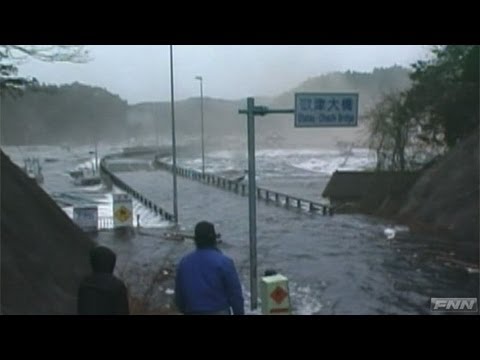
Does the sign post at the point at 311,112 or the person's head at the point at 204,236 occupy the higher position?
the sign post at the point at 311,112

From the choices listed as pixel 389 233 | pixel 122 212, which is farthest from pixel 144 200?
pixel 389 233

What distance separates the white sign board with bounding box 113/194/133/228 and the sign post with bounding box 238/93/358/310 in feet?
50.4

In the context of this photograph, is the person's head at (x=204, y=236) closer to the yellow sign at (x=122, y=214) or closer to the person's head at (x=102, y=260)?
the person's head at (x=102, y=260)

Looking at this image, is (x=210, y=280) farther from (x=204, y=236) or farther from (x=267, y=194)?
(x=267, y=194)

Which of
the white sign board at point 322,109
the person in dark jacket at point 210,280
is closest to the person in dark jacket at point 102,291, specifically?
the person in dark jacket at point 210,280

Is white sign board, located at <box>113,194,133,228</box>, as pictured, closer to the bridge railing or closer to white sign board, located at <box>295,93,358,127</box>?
the bridge railing

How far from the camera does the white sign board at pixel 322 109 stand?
6.18 metres

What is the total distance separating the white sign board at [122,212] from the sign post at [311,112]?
15362 millimetres

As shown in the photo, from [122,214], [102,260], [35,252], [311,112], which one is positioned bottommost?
[122,214]

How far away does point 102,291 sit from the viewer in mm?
3717

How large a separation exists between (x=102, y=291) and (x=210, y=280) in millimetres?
612

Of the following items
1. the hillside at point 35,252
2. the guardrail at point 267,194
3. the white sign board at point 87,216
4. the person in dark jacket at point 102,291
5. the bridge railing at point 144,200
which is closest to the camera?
the person in dark jacket at point 102,291

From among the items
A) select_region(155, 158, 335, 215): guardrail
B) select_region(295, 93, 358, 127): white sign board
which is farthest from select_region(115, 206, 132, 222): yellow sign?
select_region(295, 93, 358, 127): white sign board
